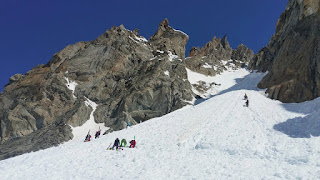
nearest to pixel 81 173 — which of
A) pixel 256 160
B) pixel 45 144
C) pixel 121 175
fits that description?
pixel 121 175

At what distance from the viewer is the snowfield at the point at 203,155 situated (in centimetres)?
1380

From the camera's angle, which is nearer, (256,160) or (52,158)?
(256,160)

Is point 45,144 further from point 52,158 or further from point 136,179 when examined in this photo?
point 136,179

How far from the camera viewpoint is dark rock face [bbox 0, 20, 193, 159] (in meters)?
45.2

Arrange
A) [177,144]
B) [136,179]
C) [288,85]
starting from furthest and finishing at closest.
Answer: [288,85], [177,144], [136,179]

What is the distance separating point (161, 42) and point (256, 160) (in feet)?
260

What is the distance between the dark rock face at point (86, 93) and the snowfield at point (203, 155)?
20.2m

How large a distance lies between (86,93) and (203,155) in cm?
4389

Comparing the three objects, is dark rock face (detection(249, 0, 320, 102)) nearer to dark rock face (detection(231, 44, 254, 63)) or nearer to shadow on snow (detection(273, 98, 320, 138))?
shadow on snow (detection(273, 98, 320, 138))

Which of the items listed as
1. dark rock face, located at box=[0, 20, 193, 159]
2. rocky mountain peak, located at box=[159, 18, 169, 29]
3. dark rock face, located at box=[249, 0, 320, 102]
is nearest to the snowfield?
dark rock face, located at box=[249, 0, 320, 102]

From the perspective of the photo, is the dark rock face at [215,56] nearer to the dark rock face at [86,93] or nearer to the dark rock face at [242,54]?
the dark rock face at [242,54]

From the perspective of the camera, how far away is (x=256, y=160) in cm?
1534

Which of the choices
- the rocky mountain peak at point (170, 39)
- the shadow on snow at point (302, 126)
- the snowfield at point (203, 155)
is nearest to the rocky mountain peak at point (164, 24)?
the rocky mountain peak at point (170, 39)

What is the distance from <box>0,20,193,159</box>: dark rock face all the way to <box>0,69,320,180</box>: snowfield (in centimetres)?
2018
